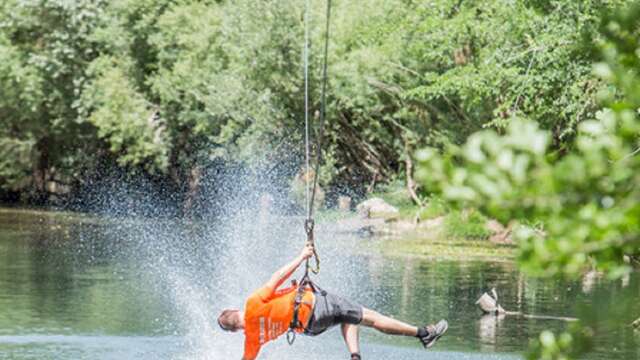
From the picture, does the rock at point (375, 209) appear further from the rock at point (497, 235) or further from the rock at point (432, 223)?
the rock at point (497, 235)

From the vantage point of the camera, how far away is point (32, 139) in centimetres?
4556

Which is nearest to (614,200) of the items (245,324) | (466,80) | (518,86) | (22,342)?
(245,324)

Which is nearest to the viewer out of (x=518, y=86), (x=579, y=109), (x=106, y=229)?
(x=579, y=109)

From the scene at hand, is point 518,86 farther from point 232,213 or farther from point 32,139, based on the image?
point 32,139

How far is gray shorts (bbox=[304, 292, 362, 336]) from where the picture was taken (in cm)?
1186

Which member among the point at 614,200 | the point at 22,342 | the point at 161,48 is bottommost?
the point at 22,342

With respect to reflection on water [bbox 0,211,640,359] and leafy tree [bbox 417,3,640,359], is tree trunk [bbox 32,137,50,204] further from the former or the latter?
leafy tree [bbox 417,3,640,359]

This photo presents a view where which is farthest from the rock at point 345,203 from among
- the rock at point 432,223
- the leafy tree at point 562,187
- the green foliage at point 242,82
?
the leafy tree at point 562,187

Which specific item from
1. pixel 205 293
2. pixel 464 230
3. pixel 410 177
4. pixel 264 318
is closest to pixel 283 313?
pixel 264 318

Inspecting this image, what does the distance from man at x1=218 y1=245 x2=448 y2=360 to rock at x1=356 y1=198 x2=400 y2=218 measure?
23989 millimetres

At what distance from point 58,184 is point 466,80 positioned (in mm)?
24377

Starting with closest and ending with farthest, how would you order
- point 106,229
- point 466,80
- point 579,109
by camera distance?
point 579,109 → point 466,80 → point 106,229

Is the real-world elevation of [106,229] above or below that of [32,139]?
below

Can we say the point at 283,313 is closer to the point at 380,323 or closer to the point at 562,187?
the point at 380,323
